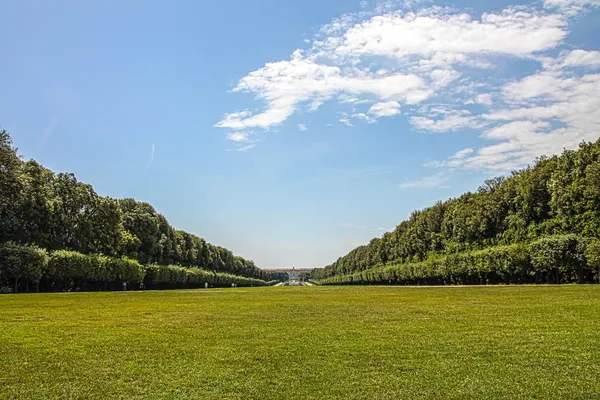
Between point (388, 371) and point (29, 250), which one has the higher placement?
point (29, 250)

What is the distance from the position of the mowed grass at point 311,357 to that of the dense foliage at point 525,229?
37400 millimetres

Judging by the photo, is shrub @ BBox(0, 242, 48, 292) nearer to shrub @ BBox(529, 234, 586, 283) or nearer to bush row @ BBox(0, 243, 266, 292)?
bush row @ BBox(0, 243, 266, 292)

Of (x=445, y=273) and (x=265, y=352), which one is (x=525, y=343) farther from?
(x=445, y=273)

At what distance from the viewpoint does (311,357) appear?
12.8m

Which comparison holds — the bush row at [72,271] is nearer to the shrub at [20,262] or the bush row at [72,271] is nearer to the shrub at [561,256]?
the shrub at [20,262]

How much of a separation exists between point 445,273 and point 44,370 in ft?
237

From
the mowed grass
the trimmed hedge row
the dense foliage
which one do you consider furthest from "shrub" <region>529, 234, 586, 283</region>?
the trimmed hedge row

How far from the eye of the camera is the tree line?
5338 centimetres

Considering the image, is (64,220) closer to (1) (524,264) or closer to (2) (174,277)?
(2) (174,277)

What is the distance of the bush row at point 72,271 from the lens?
5359 cm

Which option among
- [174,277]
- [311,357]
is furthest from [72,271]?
[311,357]

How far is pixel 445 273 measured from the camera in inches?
3083

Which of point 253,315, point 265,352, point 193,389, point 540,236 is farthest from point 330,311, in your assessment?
point 540,236

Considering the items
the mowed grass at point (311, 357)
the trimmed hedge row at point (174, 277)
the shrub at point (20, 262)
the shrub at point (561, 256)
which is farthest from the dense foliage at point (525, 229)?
the shrub at point (20, 262)
